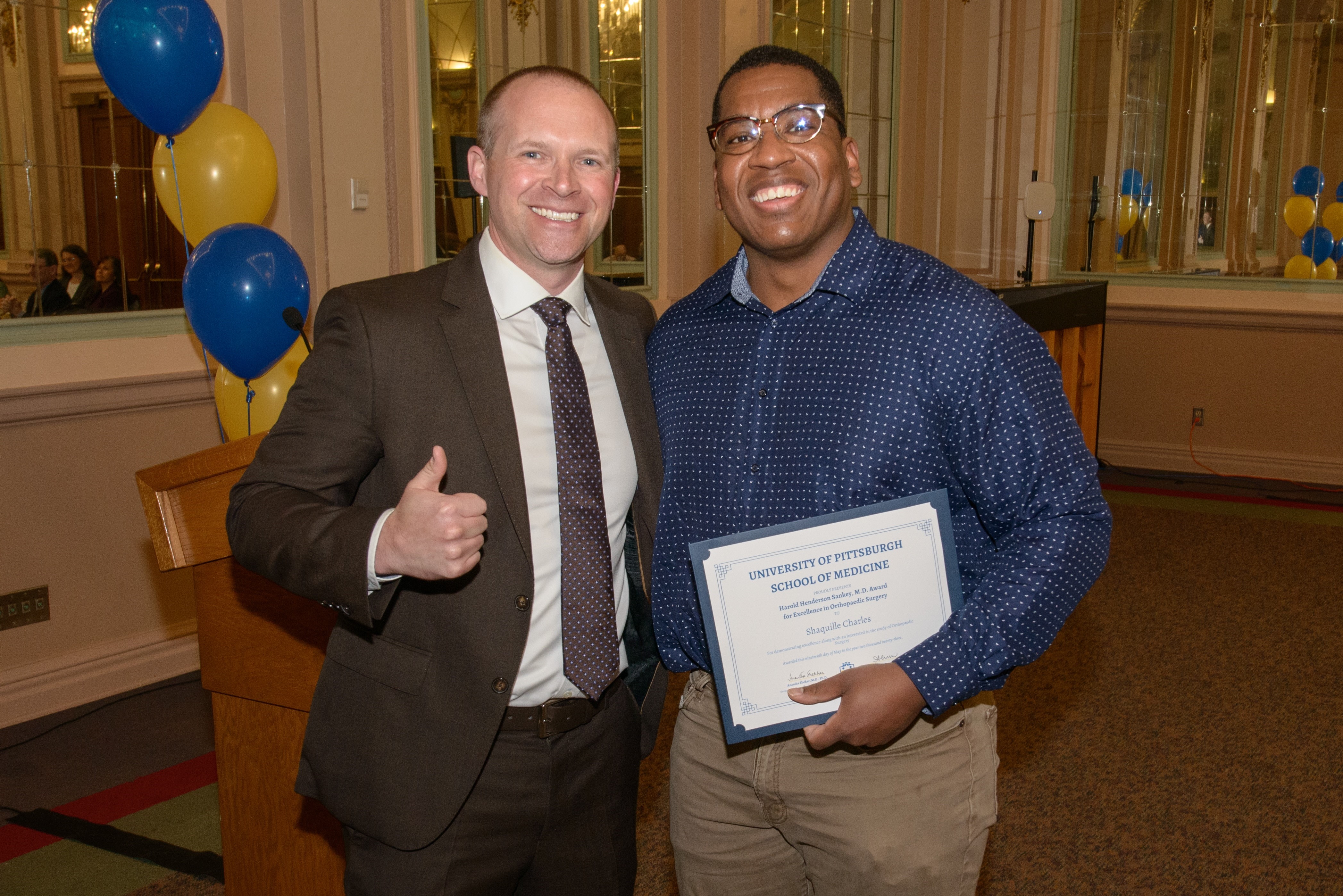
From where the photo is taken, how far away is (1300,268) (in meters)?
7.20

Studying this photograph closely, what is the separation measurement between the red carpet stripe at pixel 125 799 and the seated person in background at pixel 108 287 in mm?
1640

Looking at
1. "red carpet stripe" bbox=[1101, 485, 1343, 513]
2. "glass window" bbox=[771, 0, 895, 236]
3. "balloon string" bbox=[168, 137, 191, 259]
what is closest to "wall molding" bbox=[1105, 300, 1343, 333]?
"red carpet stripe" bbox=[1101, 485, 1343, 513]

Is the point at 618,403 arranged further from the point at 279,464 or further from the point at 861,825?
the point at 861,825

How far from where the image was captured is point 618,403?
170cm

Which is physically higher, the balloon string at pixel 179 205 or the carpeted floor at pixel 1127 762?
the balloon string at pixel 179 205

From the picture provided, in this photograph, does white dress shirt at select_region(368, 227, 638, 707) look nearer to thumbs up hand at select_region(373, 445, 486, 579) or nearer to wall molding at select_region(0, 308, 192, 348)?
thumbs up hand at select_region(373, 445, 486, 579)

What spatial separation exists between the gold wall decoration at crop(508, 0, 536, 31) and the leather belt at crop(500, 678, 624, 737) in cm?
424

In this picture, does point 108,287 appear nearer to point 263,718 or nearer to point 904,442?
point 263,718

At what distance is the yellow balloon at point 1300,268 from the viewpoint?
716 cm

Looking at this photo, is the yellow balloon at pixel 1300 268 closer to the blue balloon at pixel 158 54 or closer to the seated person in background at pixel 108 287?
the blue balloon at pixel 158 54

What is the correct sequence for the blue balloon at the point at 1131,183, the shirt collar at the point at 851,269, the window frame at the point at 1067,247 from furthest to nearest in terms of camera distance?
the blue balloon at the point at 1131,183, the window frame at the point at 1067,247, the shirt collar at the point at 851,269

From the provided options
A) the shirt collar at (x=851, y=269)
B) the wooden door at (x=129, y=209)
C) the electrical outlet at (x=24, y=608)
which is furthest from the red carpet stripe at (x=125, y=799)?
the shirt collar at (x=851, y=269)

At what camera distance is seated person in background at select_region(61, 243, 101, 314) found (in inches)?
148

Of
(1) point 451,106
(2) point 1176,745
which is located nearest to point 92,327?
(1) point 451,106
